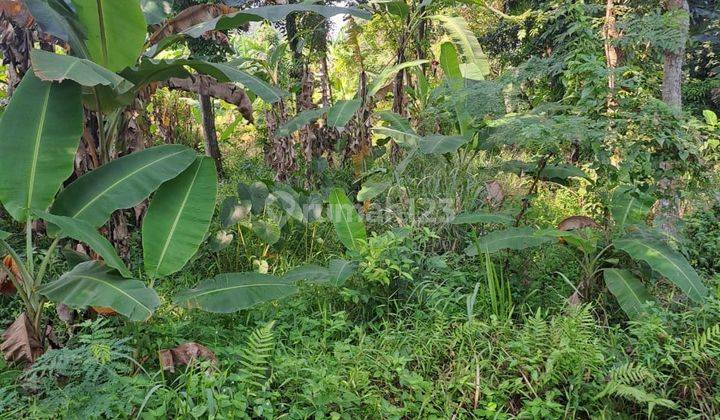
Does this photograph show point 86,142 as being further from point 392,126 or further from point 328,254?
point 392,126

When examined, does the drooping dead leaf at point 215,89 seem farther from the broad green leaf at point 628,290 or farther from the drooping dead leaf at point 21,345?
the broad green leaf at point 628,290

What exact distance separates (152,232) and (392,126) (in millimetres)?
2613

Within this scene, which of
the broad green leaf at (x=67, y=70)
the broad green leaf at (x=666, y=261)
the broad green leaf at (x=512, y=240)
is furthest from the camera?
the broad green leaf at (x=512, y=240)

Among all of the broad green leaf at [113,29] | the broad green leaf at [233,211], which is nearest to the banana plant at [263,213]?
the broad green leaf at [233,211]

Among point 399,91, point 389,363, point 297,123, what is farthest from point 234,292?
point 399,91

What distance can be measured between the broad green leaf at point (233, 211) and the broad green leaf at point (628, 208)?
251 cm

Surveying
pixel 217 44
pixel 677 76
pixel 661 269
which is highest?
pixel 217 44

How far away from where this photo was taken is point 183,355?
86.8 inches

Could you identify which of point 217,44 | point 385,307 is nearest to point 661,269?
point 385,307

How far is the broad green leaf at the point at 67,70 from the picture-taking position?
214 centimetres

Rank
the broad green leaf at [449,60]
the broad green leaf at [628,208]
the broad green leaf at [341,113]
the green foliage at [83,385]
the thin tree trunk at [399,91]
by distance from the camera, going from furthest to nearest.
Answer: the thin tree trunk at [399,91], the broad green leaf at [449,60], the broad green leaf at [341,113], the broad green leaf at [628,208], the green foliage at [83,385]

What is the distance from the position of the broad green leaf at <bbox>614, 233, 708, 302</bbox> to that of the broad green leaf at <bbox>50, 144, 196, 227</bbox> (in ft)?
8.41

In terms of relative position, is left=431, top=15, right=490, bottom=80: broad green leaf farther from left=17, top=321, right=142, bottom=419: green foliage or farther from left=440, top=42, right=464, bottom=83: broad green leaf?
left=17, top=321, right=142, bottom=419: green foliage

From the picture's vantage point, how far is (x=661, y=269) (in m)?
2.69
